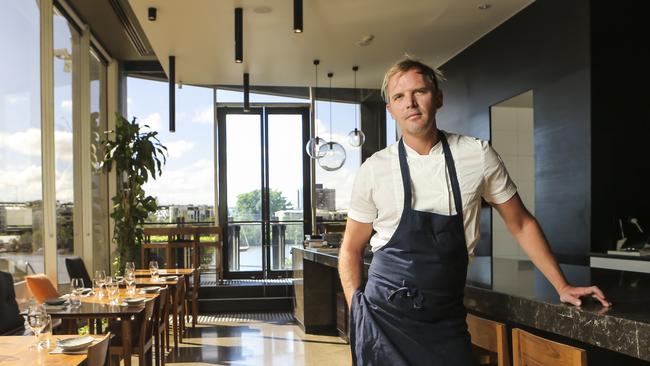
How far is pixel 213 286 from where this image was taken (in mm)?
8445

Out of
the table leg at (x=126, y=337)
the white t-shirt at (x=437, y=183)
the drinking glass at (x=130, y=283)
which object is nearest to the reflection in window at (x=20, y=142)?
the drinking glass at (x=130, y=283)

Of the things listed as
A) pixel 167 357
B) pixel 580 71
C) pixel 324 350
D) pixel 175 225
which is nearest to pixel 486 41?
pixel 580 71

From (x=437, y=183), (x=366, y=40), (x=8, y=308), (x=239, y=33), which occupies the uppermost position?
(x=366, y=40)

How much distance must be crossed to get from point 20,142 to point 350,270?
431 centimetres

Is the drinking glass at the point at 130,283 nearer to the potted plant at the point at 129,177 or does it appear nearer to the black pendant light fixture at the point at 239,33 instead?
the black pendant light fixture at the point at 239,33

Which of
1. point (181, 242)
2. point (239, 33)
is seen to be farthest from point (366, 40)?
point (181, 242)

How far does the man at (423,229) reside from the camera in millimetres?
1580

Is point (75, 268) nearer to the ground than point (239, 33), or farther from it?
nearer to the ground

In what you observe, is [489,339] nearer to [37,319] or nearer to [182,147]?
[37,319]

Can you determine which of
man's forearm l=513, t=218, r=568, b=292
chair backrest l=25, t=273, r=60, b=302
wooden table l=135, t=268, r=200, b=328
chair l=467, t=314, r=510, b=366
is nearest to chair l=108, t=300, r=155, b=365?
chair backrest l=25, t=273, r=60, b=302

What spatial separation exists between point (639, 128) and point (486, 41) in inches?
81.8

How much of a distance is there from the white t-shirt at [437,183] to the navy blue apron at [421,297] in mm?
27

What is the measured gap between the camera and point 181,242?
344 inches

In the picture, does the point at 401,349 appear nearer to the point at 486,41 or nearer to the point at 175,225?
the point at 486,41
